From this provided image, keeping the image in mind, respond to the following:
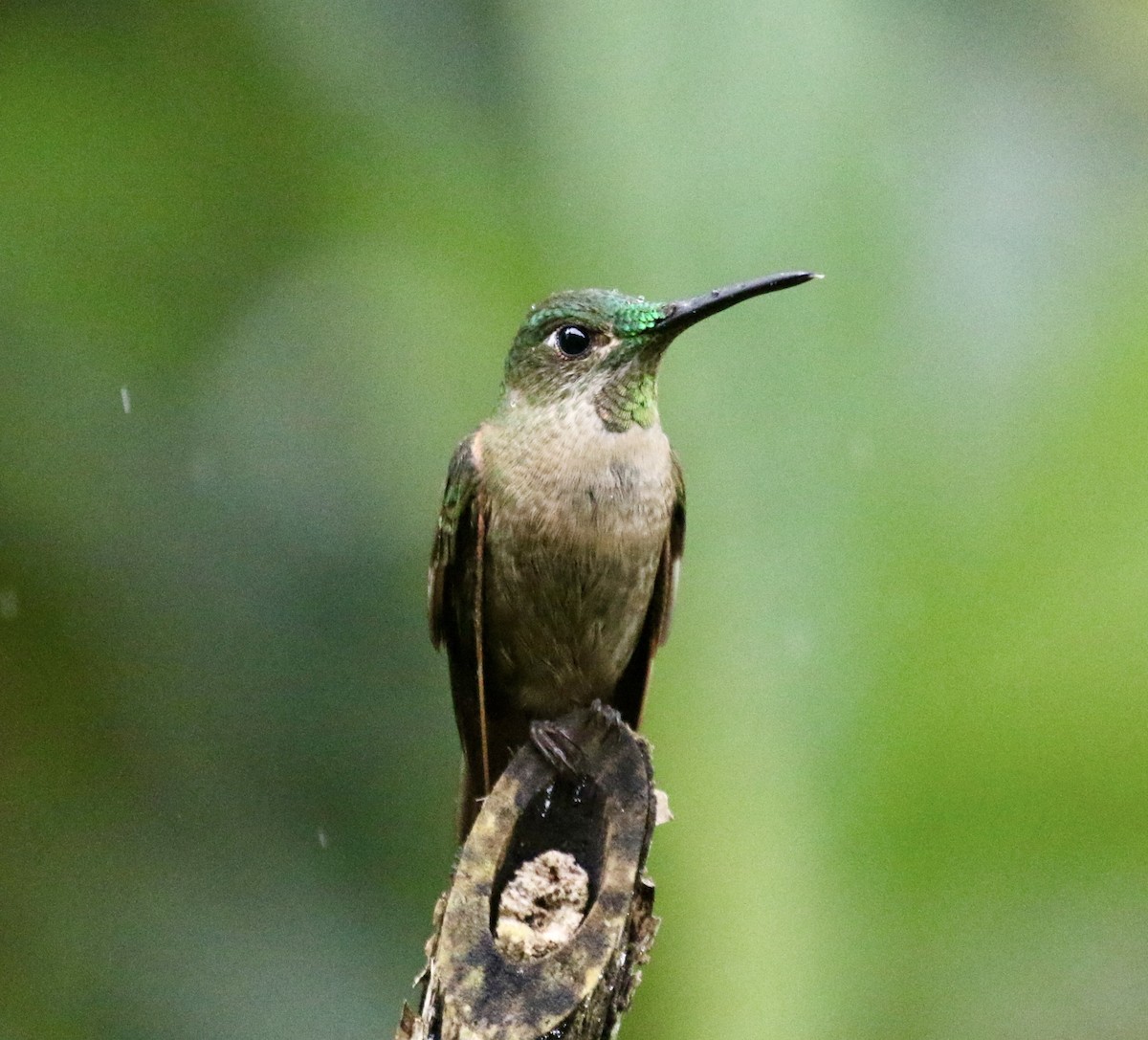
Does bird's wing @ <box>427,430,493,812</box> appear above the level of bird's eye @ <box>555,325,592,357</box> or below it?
below

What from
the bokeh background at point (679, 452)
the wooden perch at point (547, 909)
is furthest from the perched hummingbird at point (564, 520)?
the wooden perch at point (547, 909)

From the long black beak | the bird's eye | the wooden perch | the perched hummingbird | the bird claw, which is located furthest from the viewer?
the bird's eye

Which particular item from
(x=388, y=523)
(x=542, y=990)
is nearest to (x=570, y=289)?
(x=542, y=990)

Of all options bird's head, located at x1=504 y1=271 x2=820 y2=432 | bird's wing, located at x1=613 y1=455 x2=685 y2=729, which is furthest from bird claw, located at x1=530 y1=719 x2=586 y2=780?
bird's head, located at x1=504 y1=271 x2=820 y2=432

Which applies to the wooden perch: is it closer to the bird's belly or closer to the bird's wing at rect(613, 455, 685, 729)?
the bird's belly

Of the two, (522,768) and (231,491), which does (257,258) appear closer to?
(231,491)

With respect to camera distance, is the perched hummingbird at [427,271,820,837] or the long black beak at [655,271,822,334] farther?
the perched hummingbird at [427,271,820,837]

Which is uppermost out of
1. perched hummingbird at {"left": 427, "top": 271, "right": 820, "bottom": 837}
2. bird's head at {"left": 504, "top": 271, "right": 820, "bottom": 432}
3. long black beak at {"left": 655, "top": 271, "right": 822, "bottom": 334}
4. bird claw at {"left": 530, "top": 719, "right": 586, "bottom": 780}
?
long black beak at {"left": 655, "top": 271, "right": 822, "bottom": 334}

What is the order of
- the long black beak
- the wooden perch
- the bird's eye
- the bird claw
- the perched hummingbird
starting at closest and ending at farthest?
the wooden perch < the bird claw < the long black beak < the perched hummingbird < the bird's eye
